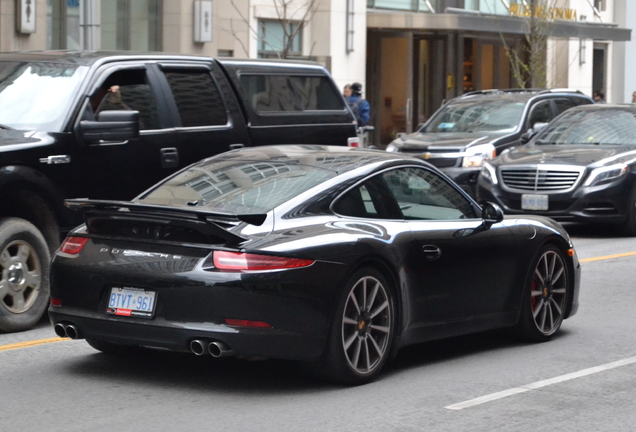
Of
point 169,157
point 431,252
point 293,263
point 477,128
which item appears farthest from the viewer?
point 477,128

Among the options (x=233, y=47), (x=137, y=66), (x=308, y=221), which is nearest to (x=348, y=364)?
(x=308, y=221)

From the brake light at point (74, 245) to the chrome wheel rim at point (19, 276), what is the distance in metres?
1.75

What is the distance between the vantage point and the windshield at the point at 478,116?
20984mm

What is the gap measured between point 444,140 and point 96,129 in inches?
447

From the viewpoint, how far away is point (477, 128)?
21016 millimetres

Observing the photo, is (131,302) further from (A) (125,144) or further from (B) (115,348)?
(A) (125,144)

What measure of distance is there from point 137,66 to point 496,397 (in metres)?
4.93

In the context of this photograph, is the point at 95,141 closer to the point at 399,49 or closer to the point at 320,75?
the point at 320,75

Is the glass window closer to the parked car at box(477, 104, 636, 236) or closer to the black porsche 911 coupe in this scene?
the parked car at box(477, 104, 636, 236)

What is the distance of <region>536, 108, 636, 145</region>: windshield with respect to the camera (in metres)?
17.8

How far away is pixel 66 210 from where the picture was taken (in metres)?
9.78

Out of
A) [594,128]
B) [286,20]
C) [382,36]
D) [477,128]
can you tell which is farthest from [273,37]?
[594,128]

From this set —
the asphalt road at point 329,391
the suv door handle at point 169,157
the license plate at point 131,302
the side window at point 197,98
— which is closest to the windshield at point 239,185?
the license plate at point 131,302

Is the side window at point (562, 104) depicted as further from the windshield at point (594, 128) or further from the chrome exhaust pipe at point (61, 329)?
the chrome exhaust pipe at point (61, 329)
